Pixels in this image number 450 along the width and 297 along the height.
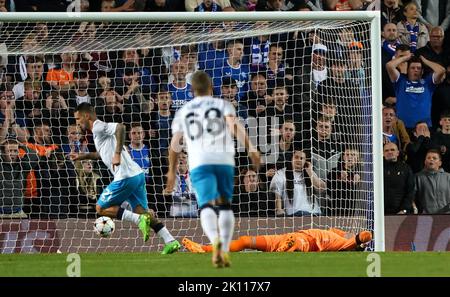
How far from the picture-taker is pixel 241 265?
12.7 meters

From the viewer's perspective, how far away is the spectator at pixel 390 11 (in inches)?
756

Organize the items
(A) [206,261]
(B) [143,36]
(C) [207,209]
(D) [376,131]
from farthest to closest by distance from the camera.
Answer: (B) [143,36] → (D) [376,131] → (A) [206,261] → (C) [207,209]

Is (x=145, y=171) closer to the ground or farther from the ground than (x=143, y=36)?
closer to the ground

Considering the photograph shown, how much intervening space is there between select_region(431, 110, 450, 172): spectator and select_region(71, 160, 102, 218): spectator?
492cm

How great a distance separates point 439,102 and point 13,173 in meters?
6.45

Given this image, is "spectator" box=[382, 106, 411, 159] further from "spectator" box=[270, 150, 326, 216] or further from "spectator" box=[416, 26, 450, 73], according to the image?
"spectator" box=[270, 150, 326, 216]

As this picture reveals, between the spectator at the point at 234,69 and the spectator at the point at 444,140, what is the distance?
2.98m

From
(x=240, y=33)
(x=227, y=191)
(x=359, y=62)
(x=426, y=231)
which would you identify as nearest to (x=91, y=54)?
(x=240, y=33)

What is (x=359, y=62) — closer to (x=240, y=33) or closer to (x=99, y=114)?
(x=240, y=33)

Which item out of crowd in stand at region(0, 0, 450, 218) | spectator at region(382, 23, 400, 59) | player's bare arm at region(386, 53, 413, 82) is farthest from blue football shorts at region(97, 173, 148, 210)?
spectator at region(382, 23, 400, 59)

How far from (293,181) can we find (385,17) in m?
3.77

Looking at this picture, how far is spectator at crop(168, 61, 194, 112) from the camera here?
1711 centimetres

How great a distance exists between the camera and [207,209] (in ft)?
36.5

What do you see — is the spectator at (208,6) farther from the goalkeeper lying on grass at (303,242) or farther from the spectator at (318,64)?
the goalkeeper lying on grass at (303,242)
